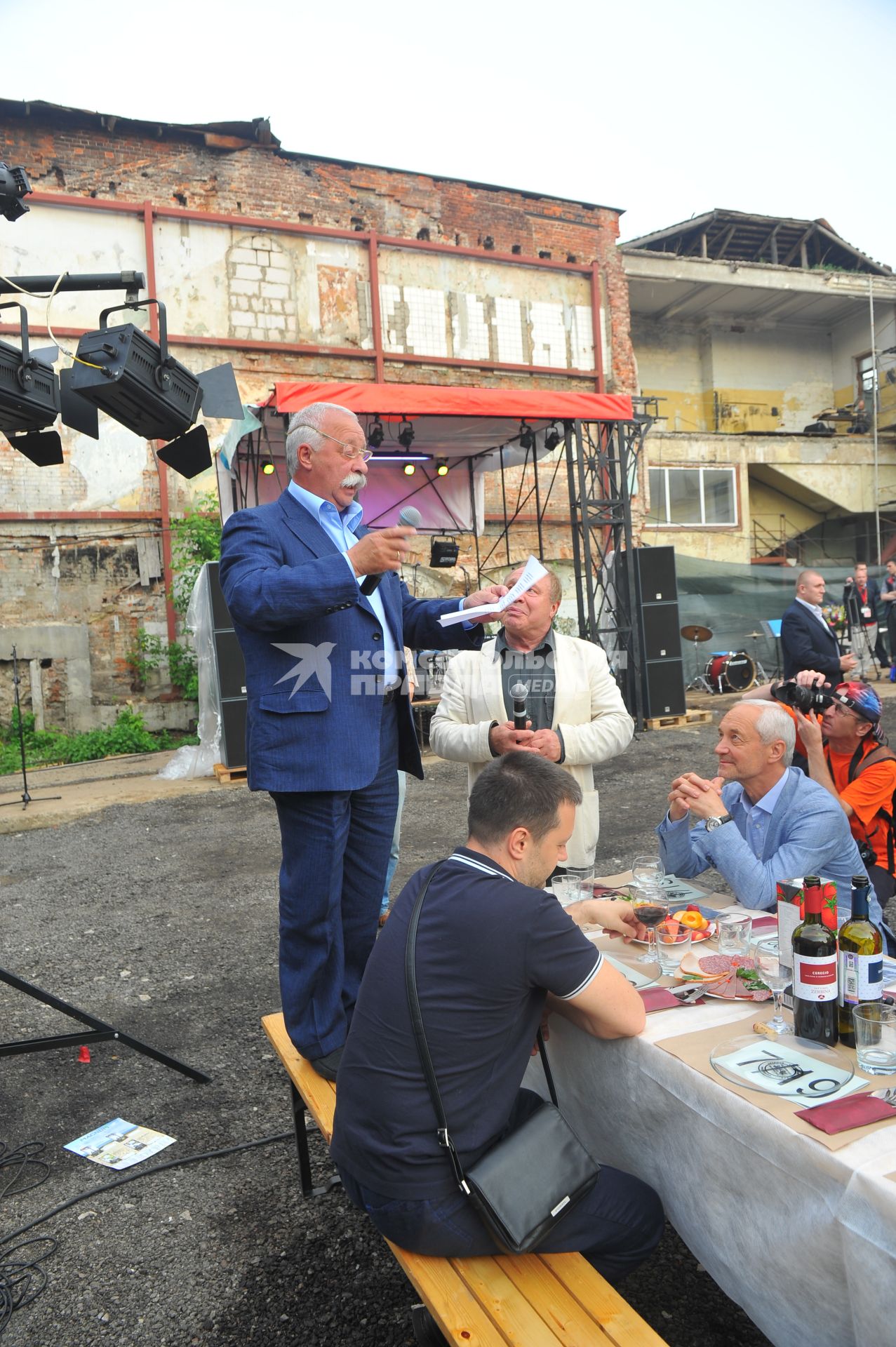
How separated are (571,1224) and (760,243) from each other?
2742 centimetres

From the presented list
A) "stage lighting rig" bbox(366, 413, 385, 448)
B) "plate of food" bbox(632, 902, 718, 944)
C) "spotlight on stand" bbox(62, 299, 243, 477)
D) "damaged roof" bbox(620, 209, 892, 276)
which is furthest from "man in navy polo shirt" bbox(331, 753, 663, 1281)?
"damaged roof" bbox(620, 209, 892, 276)

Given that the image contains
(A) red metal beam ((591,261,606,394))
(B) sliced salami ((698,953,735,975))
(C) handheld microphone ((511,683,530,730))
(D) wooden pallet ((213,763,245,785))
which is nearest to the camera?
(B) sliced salami ((698,953,735,975))

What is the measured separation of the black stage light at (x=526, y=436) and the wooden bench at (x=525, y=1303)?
385 inches

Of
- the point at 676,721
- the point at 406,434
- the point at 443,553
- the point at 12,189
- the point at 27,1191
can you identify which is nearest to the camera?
the point at 27,1191

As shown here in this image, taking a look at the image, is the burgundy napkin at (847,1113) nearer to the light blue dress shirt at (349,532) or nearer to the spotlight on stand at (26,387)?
the light blue dress shirt at (349,532)

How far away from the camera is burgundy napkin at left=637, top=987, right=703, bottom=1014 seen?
1.98 meters

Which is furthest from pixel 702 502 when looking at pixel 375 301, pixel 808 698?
pixel 808 698

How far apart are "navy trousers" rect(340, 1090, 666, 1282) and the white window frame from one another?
18250 millimetres

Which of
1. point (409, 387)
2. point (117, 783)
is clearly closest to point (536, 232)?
point (409, 387)

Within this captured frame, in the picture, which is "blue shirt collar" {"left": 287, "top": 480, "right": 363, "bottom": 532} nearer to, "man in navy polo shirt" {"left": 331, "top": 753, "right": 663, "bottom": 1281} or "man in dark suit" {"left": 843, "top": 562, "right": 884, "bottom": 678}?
"man in navy polo shirt" {"left": 331, "top": 753, "right": 663, "bottom": 1281}

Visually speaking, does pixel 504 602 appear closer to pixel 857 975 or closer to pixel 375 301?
pixel 857 975

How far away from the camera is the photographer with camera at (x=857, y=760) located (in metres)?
3.67

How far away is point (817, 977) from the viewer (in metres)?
1.76

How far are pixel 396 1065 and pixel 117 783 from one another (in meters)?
9.21
